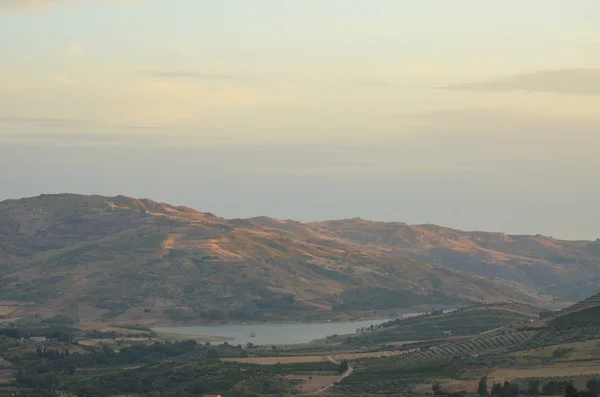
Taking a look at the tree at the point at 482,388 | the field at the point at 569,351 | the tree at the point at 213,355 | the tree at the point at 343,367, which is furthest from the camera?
the tree at the point at 213,355

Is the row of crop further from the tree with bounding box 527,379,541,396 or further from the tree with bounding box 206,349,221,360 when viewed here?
the tree with bounding box 527,379,541,396

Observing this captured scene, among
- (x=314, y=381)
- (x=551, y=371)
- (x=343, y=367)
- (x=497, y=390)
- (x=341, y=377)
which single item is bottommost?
(x=497, y=390)

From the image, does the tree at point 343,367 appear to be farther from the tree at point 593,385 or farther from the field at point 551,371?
the tree at point 593,385

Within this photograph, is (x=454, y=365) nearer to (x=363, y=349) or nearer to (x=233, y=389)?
(x=233, y=389)

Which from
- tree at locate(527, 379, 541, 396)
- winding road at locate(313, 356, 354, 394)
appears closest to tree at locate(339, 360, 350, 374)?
winding road at locate(313, 356, 354, 394)

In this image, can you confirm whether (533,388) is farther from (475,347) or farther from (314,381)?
(475,347)

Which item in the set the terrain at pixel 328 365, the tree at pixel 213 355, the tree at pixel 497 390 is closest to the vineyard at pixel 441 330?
the terrain at pixel 328 365

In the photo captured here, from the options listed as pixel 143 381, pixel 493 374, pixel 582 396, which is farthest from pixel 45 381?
pixel 582 396

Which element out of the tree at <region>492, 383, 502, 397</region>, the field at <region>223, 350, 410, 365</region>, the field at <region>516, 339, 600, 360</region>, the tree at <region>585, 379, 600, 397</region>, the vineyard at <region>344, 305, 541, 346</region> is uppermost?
the vineyard at <region>344, 305, 541, 346</region>

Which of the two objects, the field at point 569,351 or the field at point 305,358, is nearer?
the field at point 569,351

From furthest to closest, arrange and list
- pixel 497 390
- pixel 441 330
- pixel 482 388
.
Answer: pixel 441 330 → pixel 482 388 → pixel 497 390

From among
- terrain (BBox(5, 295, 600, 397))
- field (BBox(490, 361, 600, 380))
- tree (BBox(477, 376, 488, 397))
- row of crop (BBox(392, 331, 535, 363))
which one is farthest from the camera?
row of crop (BBox(392, 331, 535, 363))

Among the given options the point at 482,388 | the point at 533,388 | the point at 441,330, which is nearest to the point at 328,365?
the point at 482,388
